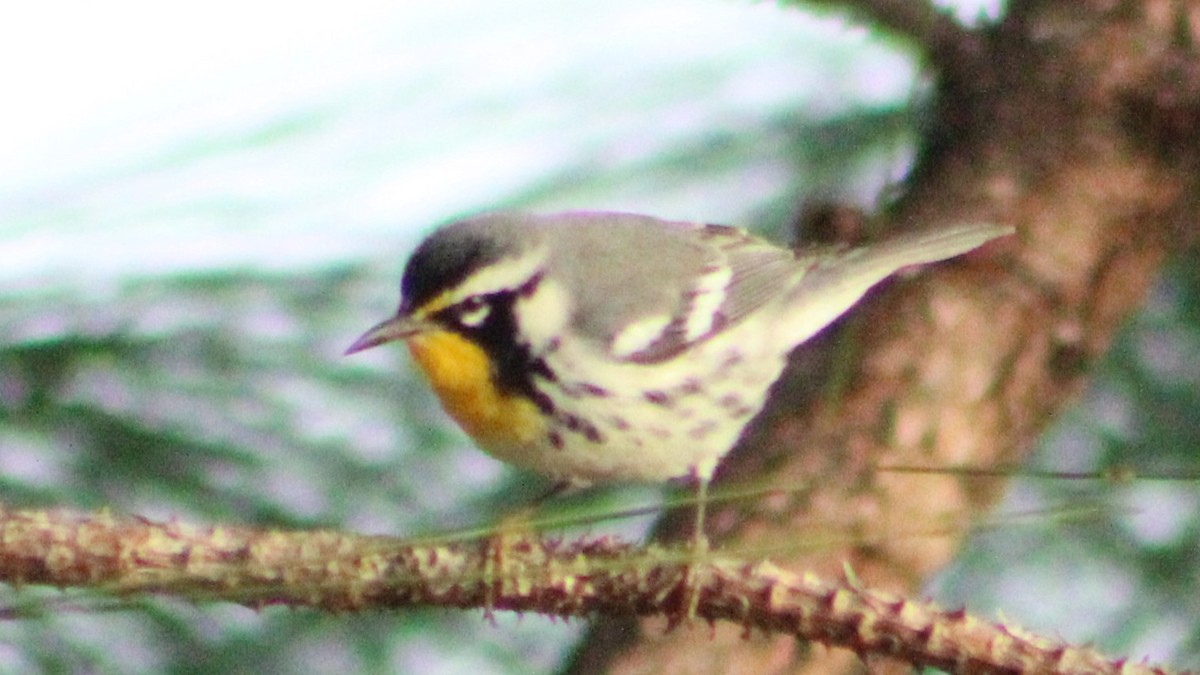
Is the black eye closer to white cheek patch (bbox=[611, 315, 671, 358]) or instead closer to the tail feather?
white cheek patch (bbox=[611, 315, 671, 358])

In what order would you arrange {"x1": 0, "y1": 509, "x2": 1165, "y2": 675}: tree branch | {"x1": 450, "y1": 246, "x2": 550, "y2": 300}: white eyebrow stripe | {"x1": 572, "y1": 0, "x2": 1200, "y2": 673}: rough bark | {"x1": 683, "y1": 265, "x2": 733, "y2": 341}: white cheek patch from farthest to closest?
{"x1": 683, "y1": 265, "x2": 733, "y2": 341}: white cheek patch → {"x1": 450, "y1": 246, "x2": 550, "y2": 300}: white eyebrow stripe → {"x1": 572, "y1": 0, "x2": 1200, "y2": 673}: rough bark → {"x1": 0, "y1": 509, "x2": 1165, "y2": 675}: tree branch

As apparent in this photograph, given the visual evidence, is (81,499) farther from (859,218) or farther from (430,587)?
(859,218)

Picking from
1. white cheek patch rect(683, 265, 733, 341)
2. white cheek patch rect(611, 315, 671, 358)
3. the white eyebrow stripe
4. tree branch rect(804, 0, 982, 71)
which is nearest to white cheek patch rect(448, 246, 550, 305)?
the white eyebrow stripe

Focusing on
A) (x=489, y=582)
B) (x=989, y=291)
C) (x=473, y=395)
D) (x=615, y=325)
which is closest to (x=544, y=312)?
(x=615, y=325)

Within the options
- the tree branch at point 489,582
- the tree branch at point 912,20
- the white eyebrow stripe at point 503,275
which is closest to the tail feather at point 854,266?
the tree branch at point 912,20

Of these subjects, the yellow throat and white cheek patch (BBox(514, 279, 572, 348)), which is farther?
white cheek patch (BBox(514, 279, 572, 348))

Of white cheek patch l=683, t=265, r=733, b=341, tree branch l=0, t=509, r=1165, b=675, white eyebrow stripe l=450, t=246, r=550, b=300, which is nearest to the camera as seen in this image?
tree branch l=0, t=509, r=1165, b=675

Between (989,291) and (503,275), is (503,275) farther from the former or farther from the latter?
(989,291)
